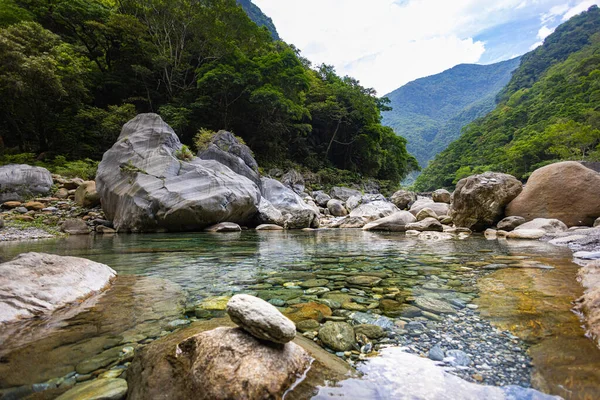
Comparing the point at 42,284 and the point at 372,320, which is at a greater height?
the point at 42,284

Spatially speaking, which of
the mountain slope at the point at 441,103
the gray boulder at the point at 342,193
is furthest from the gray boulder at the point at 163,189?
the mountain slope at the point at 441,103

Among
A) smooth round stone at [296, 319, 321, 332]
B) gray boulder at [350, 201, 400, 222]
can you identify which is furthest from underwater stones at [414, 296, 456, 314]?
gray boulder at [350, 201, 400, 222]

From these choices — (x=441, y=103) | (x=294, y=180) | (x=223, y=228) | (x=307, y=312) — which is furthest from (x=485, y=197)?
(x=441, y=103)

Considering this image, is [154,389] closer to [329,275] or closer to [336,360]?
[336,360]

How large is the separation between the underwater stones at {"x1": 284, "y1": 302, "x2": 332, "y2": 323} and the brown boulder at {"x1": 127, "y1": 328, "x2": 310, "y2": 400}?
29.7 inches

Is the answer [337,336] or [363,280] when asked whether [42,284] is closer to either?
[337,336]

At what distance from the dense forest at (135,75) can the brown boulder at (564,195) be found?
1774cm

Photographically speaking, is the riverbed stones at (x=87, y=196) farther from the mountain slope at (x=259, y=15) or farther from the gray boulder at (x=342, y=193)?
the mountain slope at (x=259, y=15)

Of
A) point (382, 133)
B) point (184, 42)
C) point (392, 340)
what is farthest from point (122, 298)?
point (382, 133)

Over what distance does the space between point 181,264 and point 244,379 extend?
13.1 ft

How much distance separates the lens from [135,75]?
2303 cm

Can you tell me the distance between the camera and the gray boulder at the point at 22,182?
12.1 meters

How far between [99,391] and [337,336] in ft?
4.74

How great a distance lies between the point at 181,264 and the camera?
196 inches
